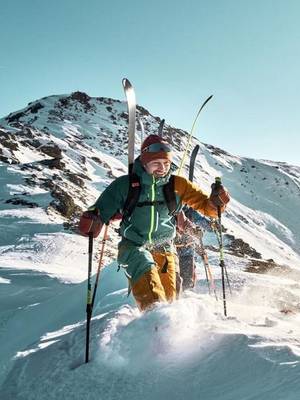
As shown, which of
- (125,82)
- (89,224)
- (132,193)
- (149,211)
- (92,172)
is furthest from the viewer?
(92,172)

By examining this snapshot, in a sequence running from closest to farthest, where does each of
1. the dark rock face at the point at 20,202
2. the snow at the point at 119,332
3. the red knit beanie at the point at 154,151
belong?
the snow at the point at 119,332, the red knit beanie at the point at 154,151, the dark rock face at the point at 20,202

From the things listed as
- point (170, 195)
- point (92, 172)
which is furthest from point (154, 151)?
point (92, 172)

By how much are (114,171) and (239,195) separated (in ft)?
90.0

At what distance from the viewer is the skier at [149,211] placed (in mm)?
5277

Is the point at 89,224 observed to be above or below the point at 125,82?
below

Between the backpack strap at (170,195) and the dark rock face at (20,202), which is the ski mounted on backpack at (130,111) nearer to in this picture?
the backpack strap at (170,195)

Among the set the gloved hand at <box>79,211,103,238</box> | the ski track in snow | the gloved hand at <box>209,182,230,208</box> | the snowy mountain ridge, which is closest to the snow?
the ski track in snow

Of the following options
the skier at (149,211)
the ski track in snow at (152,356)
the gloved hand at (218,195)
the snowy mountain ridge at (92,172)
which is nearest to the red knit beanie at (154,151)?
the skier at (149,211)

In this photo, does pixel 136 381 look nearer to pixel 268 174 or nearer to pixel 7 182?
pixel 7 182

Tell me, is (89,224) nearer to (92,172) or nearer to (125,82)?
(125,82)

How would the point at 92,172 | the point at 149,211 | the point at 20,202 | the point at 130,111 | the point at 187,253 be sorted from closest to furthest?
the point at 149,211, the point at 130,111, the point at 187,253, the point at 20,202, the point at 92,172

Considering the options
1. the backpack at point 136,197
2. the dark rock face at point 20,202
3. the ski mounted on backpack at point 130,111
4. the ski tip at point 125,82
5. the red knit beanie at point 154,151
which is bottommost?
the backpack at point 136,197

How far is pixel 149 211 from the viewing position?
5.62m

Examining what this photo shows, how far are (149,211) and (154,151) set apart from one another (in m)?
0.75
